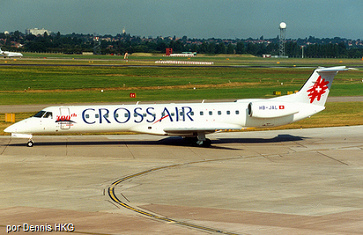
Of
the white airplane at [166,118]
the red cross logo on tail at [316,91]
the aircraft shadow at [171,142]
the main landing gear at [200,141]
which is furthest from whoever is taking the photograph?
the red cross logo on tail at [316,91]

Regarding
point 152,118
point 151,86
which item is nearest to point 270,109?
point 152,118

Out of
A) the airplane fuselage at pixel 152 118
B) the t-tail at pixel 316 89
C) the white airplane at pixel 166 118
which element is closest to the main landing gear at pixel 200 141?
the white airplane at pixel 166 118

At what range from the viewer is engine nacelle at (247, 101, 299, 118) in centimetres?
3589

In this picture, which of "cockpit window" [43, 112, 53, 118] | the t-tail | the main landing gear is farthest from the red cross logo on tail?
"cockpit window" [43, 112, 53, 118]

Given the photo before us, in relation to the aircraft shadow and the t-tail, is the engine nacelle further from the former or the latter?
the aircraft shadow

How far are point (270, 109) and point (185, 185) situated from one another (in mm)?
14031

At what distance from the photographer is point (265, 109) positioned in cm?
3603

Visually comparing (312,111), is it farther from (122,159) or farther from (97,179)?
(97,179)

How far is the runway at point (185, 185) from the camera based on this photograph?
57.6 feet

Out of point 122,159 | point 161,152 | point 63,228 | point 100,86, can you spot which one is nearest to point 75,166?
point 122,159

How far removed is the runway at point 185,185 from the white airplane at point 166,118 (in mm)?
1341

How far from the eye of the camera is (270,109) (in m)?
36.2

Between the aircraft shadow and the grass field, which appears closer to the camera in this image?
the aircraft shadow

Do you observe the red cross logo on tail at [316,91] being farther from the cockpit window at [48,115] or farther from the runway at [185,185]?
the cockpit window at [48,115]
